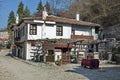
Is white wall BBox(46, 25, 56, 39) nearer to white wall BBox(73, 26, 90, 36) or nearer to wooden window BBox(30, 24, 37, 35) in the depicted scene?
wooden window BBox(30, 24, 37, 35)

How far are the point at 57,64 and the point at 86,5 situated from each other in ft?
125

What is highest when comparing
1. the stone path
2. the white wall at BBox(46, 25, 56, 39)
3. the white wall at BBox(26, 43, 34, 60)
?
the white wall at BBox(46, 25, 56, 39)

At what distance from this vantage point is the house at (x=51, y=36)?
3775 cm

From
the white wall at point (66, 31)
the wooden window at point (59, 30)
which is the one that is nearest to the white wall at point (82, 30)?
the white wall at point (66, 31)

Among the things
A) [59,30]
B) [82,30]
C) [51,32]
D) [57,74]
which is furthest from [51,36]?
[57,74]

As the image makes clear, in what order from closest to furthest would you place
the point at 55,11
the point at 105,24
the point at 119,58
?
the point at 119,58, the point at 105,24, the point at 55,11

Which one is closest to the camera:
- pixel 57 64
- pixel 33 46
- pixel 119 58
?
pixel 57 64

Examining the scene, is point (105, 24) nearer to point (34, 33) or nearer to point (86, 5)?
point (86, 5)

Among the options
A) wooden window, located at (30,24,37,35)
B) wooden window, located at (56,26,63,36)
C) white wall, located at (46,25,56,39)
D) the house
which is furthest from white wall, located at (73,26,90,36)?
wooden window, located at (30,24,37,35)

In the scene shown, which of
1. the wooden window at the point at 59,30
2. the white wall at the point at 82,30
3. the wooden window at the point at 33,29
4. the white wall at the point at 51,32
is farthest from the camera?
the white wall at the point at 82,30

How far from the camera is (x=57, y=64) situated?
109ft

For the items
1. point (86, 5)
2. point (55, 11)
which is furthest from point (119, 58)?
point (55, 11)

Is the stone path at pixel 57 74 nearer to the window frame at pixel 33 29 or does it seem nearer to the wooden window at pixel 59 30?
the window frame at pixel 33 29

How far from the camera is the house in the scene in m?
37.8
